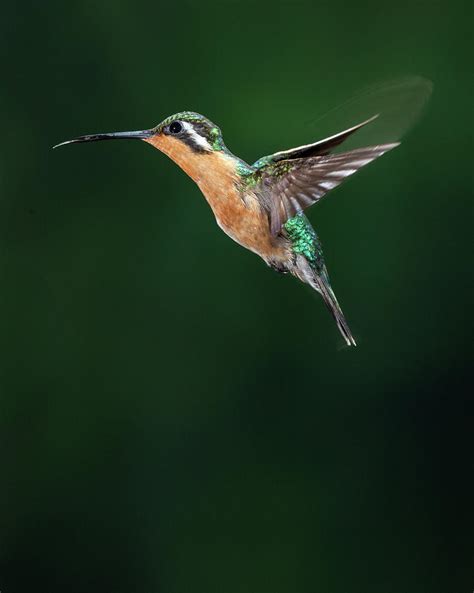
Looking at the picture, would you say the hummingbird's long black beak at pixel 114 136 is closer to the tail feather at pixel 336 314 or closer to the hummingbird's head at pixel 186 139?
the hummingbird's head at pixel 186 139

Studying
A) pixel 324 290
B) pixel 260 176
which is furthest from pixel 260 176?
pixel 324 290

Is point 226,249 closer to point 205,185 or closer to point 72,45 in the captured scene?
point 72,45

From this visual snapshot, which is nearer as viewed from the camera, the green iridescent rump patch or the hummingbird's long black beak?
the hummingbird's long black beak

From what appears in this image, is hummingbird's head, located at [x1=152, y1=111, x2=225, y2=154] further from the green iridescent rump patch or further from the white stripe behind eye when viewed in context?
the green iridescent rump patch

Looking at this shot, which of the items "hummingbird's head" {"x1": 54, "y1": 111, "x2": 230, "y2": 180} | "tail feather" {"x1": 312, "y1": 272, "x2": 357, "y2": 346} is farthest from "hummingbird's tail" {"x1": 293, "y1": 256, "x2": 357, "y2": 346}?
"hummingbird's head" {"x1": 54, "y1": 111, "x2": 230, "y2": 180}

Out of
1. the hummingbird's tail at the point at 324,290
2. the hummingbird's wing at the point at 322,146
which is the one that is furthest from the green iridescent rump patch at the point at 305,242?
the hummingbird's wing at the point at 322,146

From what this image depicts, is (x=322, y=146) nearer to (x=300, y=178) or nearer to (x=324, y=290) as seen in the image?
(x=300, y=178)

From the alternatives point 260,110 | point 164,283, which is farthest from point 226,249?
point 260,110
